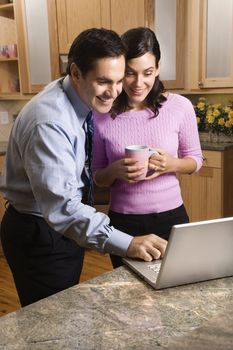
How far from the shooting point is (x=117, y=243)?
1.04 meters

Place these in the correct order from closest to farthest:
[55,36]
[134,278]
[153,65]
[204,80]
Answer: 1. [134,278]
2. [153,65]
3. [204,80]
4. [55,36]

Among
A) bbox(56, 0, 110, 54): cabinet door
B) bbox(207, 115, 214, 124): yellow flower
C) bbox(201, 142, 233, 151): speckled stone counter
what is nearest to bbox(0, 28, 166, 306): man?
bbox(201, 142, 233, 151): speckled stone counter

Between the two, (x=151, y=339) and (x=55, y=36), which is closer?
(x=151, y=339)

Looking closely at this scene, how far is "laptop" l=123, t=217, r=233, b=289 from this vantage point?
857mm

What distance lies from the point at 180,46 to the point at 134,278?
2552 millimetres

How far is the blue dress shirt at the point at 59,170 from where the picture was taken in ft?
3.27

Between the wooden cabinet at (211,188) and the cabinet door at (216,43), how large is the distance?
1.89ft

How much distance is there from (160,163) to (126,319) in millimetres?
622

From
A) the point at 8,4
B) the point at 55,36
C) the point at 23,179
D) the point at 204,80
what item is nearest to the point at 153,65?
the point at 23,179

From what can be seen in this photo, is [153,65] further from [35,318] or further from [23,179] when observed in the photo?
[35,318]

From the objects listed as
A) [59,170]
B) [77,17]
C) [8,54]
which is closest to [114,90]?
[59,170]

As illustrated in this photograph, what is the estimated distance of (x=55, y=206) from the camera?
101 centimetres

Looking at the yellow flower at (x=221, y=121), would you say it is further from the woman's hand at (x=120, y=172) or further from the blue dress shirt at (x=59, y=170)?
the blue dress shirt at (x=59, y=170)

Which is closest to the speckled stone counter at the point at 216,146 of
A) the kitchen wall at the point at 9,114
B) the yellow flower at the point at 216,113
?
the yellow flower at the point at 216,113
